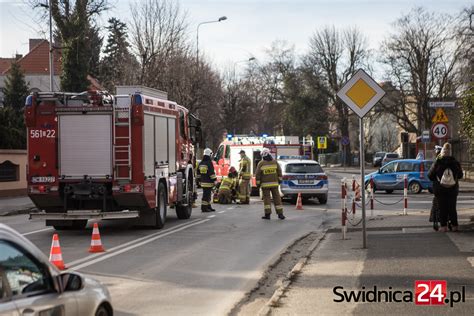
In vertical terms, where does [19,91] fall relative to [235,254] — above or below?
above

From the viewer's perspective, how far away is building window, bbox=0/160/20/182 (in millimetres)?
28078

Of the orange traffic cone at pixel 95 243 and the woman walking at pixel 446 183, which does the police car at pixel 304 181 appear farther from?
the orange traffic cone at pixel 95 243

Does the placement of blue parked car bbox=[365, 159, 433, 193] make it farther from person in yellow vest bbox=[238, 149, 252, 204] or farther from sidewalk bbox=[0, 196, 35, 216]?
sidewalk bbox=[0, 196, 35, 216]

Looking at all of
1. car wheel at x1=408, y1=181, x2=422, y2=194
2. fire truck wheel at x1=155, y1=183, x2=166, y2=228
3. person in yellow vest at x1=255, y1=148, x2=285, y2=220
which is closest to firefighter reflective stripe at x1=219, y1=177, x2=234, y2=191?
person in yellow vest at x1=255, y1=148, x2=285, y2=220

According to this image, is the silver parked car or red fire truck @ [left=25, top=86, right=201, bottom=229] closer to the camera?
the silver parked car

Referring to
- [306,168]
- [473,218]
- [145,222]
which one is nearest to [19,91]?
[306,168]

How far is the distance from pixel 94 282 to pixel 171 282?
4.02m

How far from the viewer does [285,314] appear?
697 centimetres

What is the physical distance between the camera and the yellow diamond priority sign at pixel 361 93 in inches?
446

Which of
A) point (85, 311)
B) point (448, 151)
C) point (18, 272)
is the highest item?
point (448, 151)

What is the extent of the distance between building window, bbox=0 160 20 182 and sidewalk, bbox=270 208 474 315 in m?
18.3

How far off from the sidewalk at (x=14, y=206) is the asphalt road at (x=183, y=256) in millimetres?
2220

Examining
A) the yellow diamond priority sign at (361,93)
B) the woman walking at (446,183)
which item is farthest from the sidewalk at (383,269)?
the yellow diamond priority sign at (361,93)

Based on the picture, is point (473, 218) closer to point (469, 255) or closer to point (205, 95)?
point (469, 255)
